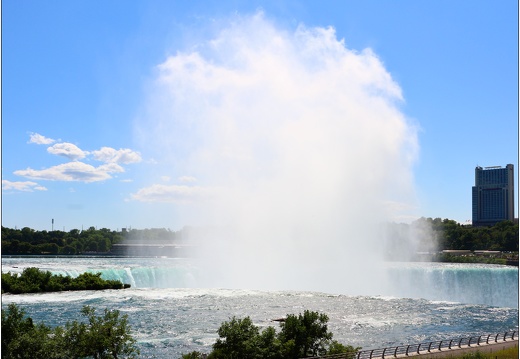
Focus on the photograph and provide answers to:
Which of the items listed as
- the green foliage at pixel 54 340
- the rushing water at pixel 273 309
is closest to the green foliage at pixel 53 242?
the rushing water at pixel 273 309

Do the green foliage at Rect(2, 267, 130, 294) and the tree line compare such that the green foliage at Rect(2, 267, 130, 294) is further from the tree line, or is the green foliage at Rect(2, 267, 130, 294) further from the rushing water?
the tree line

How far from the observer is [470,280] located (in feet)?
296

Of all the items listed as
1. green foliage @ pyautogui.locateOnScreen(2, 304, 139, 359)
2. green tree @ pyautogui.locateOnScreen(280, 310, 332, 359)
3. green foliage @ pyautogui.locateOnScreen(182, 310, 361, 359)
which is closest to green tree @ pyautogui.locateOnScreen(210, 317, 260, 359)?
green foliage @ pyautogui.locateOnScreen(182, 310, 361, 359)

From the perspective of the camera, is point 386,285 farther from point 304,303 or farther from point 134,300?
point 134,300

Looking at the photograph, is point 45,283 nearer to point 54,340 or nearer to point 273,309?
point 273,309

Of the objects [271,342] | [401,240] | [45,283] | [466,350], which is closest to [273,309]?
[466,350]

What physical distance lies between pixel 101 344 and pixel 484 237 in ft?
489

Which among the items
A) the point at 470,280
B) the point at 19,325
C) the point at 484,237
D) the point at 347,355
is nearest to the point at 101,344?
the point at 19,325

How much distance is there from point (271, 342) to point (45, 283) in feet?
163

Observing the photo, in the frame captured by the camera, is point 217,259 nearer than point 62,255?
Yes

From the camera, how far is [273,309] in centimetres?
5359

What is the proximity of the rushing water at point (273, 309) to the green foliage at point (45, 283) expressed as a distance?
3107 millimetres

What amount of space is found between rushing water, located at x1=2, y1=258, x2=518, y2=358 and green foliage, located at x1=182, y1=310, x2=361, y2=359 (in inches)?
330

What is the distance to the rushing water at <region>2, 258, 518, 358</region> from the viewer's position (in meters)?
39.9
